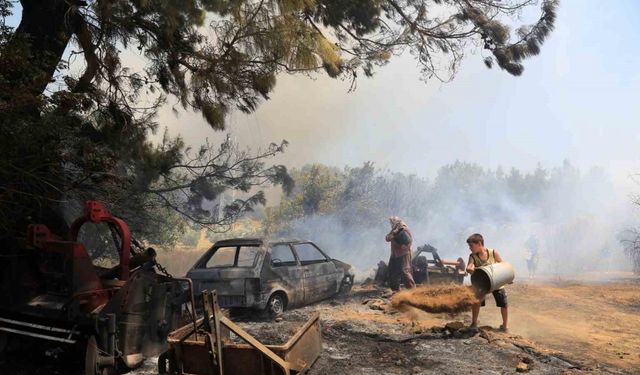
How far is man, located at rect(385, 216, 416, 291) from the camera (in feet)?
34.8

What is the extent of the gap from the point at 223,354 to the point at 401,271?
7.09 m

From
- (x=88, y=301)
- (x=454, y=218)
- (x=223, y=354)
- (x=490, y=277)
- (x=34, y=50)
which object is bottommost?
(x=223, y=354)

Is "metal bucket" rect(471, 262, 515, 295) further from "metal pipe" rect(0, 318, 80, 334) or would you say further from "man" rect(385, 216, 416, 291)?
"metal pipe" rect(0, 318, 80, 334)

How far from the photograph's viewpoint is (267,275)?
8.12m

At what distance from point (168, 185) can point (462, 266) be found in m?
6.95

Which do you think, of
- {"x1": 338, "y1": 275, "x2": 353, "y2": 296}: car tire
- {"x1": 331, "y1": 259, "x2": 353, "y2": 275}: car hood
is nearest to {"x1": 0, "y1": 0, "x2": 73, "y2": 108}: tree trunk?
{"x1": 331, "y1": 259, "x2": 353, "y2": 275}: car hood

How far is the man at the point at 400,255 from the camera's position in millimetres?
10609

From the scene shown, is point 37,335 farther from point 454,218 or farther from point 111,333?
point 454,218

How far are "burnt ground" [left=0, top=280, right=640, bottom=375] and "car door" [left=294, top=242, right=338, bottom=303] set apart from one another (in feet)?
0.83

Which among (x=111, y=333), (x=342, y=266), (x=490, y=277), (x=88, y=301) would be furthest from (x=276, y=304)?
(x=111, y=333)

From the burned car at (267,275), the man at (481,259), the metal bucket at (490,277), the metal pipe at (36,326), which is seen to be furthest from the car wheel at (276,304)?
the metal pipe at (36,326)

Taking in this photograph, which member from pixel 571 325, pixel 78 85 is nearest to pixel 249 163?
pixel 78 85

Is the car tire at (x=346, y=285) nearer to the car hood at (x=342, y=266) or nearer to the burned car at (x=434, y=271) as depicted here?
the car hood at (x=342, y=266)

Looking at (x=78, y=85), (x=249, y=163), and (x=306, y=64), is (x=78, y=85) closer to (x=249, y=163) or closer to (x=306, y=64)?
(x=306, y=64)
